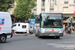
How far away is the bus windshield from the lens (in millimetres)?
17375

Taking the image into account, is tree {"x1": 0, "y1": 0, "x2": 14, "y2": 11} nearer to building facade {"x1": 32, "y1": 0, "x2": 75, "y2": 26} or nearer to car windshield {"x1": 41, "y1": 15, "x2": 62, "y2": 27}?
car windshield {"x1": 41, "y1": 15, "x2": 62, "y2": 27}

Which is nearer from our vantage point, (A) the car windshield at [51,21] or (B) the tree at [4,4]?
(A) the car windshield at [51,21]

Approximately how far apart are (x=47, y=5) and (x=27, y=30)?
57.6ft

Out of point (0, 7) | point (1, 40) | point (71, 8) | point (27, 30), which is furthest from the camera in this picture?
point (71, 8)

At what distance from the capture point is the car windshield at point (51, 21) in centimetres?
1738

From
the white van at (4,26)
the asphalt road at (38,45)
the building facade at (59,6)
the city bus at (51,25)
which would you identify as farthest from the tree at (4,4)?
the building facade at (59,6)

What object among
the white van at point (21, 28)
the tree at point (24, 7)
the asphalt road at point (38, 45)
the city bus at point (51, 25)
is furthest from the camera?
the tree at point (24, 7)

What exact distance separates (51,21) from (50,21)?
3.9 inches

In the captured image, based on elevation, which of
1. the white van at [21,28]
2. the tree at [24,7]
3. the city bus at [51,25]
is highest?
the tree at [24,7]

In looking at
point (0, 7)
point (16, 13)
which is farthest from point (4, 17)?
point (16, 13)

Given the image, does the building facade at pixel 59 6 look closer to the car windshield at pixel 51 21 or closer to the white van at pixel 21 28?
the white van at pixel 21 28

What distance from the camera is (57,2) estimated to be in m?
45.3

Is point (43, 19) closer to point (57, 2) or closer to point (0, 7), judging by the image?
point (0, 7)

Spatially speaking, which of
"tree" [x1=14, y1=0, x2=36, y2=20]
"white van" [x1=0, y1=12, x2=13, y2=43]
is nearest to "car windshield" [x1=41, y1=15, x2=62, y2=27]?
"white van" [x1=0, y1=12, x2=13, y2=43]
